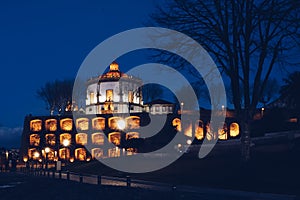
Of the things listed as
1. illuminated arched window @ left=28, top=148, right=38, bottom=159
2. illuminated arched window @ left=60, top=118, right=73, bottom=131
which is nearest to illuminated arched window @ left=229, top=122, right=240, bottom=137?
illuminated arched window @ left=60, top=118, right=73, bottom=131

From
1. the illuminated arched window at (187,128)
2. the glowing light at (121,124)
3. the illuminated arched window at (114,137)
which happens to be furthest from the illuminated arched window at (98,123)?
the illuminated arched window at (187,128)

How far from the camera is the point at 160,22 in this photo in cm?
2608

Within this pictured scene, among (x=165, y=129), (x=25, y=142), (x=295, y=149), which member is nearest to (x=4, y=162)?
(x=25, y=142)

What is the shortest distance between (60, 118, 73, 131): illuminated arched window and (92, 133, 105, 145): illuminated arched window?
19.6 feet

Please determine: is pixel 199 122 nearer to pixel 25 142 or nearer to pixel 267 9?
pixel 25 142

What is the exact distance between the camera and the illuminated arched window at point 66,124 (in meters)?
95.7

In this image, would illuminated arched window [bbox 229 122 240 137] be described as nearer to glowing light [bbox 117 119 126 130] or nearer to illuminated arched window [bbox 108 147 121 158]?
illuminated arched window [bbox 108 147 121 158]

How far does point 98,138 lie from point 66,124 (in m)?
8.20

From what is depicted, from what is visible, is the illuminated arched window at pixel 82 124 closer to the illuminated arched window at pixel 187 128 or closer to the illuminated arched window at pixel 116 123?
the illuminated arched window at pixel 116 123

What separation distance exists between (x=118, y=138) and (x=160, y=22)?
6797cm

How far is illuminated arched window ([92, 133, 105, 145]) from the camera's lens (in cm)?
9419

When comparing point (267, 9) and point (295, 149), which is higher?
point (267, 9)

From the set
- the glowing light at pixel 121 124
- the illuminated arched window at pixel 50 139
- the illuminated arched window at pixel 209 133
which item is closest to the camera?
the illuminated arched window at pixel 209 133

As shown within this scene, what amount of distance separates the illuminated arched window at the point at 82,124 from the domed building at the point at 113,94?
10.1m
